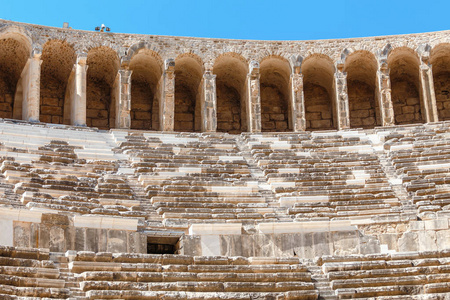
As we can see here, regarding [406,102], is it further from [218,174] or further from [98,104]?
[218,174]

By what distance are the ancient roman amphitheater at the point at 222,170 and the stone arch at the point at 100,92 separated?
2.0 inches

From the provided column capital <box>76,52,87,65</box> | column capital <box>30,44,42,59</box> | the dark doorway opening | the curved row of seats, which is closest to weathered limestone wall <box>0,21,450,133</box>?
column capital <box>30,44,42,59</box>

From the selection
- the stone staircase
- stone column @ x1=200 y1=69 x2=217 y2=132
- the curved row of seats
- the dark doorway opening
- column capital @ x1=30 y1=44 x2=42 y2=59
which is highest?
column capital @ x1=30 y1=44 x2=42 y2=59

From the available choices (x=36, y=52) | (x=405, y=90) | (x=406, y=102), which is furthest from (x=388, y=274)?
(x=405, y=90)

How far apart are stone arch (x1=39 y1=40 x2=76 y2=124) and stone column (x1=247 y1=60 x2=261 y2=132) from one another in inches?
222

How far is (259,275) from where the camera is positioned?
1171 cm

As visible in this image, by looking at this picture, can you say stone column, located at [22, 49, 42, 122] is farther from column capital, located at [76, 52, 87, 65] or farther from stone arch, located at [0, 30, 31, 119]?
column capital, located at [76, 52, 87, 65]

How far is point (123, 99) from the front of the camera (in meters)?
23.3

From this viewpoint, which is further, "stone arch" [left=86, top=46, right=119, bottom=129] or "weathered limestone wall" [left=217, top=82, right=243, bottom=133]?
"weathered limestone wall" [left=217, top=82, right=243, bottom=133]

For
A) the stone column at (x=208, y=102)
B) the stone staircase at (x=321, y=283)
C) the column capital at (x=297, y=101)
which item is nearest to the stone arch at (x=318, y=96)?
the column capital at (x=297, y=101)

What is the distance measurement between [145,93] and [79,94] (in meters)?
3.82

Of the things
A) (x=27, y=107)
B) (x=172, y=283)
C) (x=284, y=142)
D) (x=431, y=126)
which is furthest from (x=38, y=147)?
(x=431, y=126)

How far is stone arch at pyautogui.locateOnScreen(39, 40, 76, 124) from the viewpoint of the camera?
78.2 ft

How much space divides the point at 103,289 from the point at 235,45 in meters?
15.4
